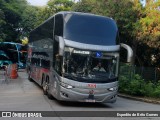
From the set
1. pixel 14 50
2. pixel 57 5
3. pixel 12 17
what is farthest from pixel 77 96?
pixel 57 5

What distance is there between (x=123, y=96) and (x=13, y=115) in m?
11.0

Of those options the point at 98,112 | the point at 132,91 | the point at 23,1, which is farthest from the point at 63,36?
the point at 23,1

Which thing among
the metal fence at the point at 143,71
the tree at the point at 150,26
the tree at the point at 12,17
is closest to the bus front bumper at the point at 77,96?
the metal fence at the point at 143,71

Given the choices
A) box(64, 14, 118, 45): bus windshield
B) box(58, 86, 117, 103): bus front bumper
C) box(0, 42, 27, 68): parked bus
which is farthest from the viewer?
box(0, 42, 27, 68): parked bus

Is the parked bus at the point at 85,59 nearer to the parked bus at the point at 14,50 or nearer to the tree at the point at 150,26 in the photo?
the tree at the point at 150,26

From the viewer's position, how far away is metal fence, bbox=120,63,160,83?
2397 cm

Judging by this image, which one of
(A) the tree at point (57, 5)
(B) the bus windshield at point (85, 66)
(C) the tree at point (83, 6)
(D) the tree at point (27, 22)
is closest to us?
(B) the bus windshield at point (85, 66)

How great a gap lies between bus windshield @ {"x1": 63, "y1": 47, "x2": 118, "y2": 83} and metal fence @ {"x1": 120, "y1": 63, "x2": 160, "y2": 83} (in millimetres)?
8831

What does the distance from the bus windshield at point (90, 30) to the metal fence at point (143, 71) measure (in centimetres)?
836

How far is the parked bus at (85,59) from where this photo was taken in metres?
14.8

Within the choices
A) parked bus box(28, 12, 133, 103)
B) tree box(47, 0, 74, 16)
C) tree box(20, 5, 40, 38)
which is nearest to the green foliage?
parked bus box(28, 12, 133, 103)

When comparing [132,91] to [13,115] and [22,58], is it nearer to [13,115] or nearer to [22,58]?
[13,115]

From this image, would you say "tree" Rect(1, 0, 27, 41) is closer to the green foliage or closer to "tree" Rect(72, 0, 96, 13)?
"tree" Rect(72, 0, 96, 13)

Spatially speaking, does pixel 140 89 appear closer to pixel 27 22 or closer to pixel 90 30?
pixel 90 30
